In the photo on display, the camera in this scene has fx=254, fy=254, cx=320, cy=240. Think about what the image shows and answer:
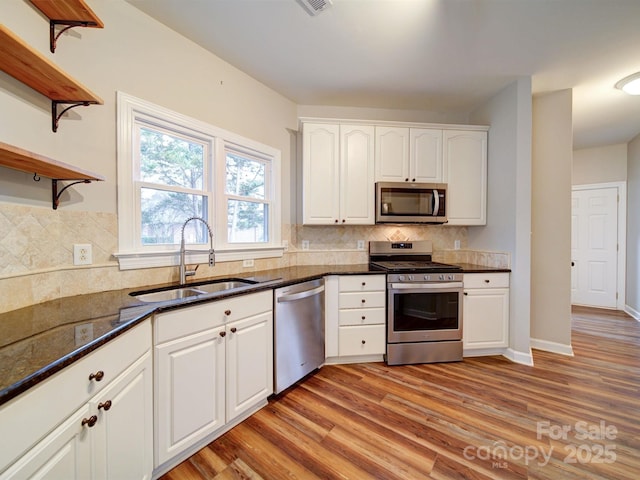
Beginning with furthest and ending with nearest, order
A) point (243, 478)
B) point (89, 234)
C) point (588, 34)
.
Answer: point (588, 34) → point (89, 234) → point (243, 478)

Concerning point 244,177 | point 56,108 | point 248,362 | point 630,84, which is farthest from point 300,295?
point 630,84

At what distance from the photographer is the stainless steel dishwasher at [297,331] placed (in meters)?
1.88

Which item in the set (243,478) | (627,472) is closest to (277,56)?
(243,478)

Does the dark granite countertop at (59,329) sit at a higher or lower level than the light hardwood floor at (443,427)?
higher

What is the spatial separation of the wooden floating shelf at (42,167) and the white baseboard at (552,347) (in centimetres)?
404

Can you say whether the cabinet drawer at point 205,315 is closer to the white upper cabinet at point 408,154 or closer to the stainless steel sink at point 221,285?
the stainless steel sink at point 221,285

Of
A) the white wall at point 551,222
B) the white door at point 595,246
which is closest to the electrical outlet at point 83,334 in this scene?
the white wall at point 551,222

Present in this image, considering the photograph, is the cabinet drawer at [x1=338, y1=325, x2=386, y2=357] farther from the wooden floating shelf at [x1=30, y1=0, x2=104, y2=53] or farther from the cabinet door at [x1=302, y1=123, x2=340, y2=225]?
the wooden floating shelf at [x1=30, y1=0, x2=104, y2=53]

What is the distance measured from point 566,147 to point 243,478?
3832 millimetres

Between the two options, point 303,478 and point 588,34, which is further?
point 588,34

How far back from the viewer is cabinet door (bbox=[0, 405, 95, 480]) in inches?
24.8

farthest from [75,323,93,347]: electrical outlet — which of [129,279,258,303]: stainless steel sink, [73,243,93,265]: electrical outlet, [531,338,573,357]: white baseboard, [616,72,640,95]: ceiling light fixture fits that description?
[616,72,640,95]: ceiling light fixture

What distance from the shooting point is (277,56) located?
2.15m

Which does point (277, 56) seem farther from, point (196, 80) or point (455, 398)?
point (455, 398)
